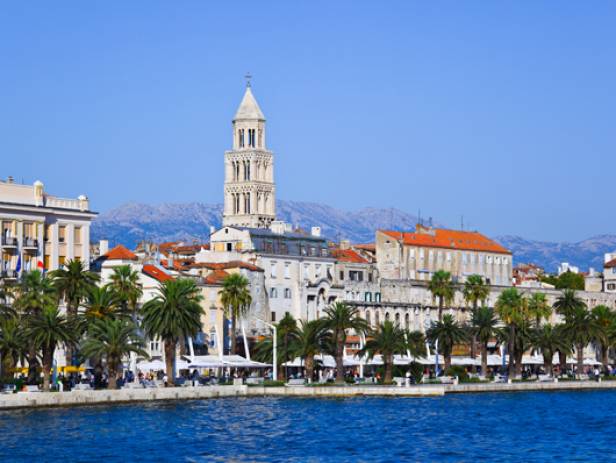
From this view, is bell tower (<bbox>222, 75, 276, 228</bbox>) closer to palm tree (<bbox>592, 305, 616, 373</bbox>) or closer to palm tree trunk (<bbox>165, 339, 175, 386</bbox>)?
palm tree (<bbox>592, 305, 616, 373</bbox>)

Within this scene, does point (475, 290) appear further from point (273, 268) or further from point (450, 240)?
point (273, 268)

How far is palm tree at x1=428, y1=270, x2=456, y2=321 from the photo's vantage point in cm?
15312

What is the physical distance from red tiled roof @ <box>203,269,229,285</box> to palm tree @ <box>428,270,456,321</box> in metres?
26.9

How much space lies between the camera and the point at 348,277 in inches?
6156

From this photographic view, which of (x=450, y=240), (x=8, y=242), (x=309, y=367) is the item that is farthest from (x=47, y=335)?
(x=450, y=240)

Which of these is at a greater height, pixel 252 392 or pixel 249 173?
pixel 249 173

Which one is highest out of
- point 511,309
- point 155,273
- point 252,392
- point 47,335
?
point 155,273

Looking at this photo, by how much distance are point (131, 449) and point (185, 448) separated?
9.31 ft

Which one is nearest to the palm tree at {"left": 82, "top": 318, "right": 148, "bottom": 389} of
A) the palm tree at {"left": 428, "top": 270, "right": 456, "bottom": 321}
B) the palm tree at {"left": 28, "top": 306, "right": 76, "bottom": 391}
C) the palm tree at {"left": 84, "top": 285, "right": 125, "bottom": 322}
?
the palm tree at {"left": 28, "top": 306, "right": 76, "bottom": 391}

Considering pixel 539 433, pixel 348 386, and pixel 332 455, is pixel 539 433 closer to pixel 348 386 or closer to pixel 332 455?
pixel 332 455

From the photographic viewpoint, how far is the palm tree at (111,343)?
9575 cm

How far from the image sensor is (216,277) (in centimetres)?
13438

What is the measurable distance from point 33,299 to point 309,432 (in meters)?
24.7

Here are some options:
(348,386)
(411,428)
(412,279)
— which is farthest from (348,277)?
(411,428)
